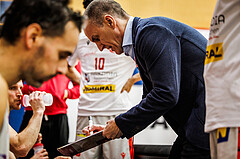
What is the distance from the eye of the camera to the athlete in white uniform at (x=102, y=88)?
2643 millimetres

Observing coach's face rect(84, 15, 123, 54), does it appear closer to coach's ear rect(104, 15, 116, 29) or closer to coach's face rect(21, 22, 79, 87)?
coach's ear rect(104, 15, 116, 29)

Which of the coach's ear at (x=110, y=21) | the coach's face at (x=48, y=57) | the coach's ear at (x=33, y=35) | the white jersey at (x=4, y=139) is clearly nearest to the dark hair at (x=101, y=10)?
the coach's ear at (x=110, y=21)

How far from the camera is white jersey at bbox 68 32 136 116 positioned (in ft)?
8.71

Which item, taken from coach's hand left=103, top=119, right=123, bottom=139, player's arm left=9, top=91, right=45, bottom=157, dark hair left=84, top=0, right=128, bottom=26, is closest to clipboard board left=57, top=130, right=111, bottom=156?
coach's hand left=103, top=119, right=123, bottom=139

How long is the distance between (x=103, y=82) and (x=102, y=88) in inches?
2.2

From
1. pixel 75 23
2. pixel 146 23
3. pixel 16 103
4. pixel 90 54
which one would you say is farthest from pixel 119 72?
pixel 75 23

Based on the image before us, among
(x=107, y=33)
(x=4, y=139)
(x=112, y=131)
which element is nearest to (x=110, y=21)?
(x=107, y=33)

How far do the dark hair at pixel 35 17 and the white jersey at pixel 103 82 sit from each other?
1570 millimetres

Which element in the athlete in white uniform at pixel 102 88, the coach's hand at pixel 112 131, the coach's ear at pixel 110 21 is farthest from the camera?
the athlete in white uniform at pixel 102 88

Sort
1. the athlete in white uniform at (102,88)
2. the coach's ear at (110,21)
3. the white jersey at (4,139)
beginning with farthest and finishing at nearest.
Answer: the athlete in white uniform at (102,88)
the coach's ear at (110,21)
the white jersey at (4,139)

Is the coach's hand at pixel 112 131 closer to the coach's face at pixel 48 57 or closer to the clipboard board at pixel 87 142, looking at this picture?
the clipboard board at pixel 87 142

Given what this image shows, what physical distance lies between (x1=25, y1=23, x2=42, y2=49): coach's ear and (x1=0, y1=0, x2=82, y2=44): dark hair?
15 millimetres

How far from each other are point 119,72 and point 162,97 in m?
1.31

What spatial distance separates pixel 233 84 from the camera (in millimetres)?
1052
